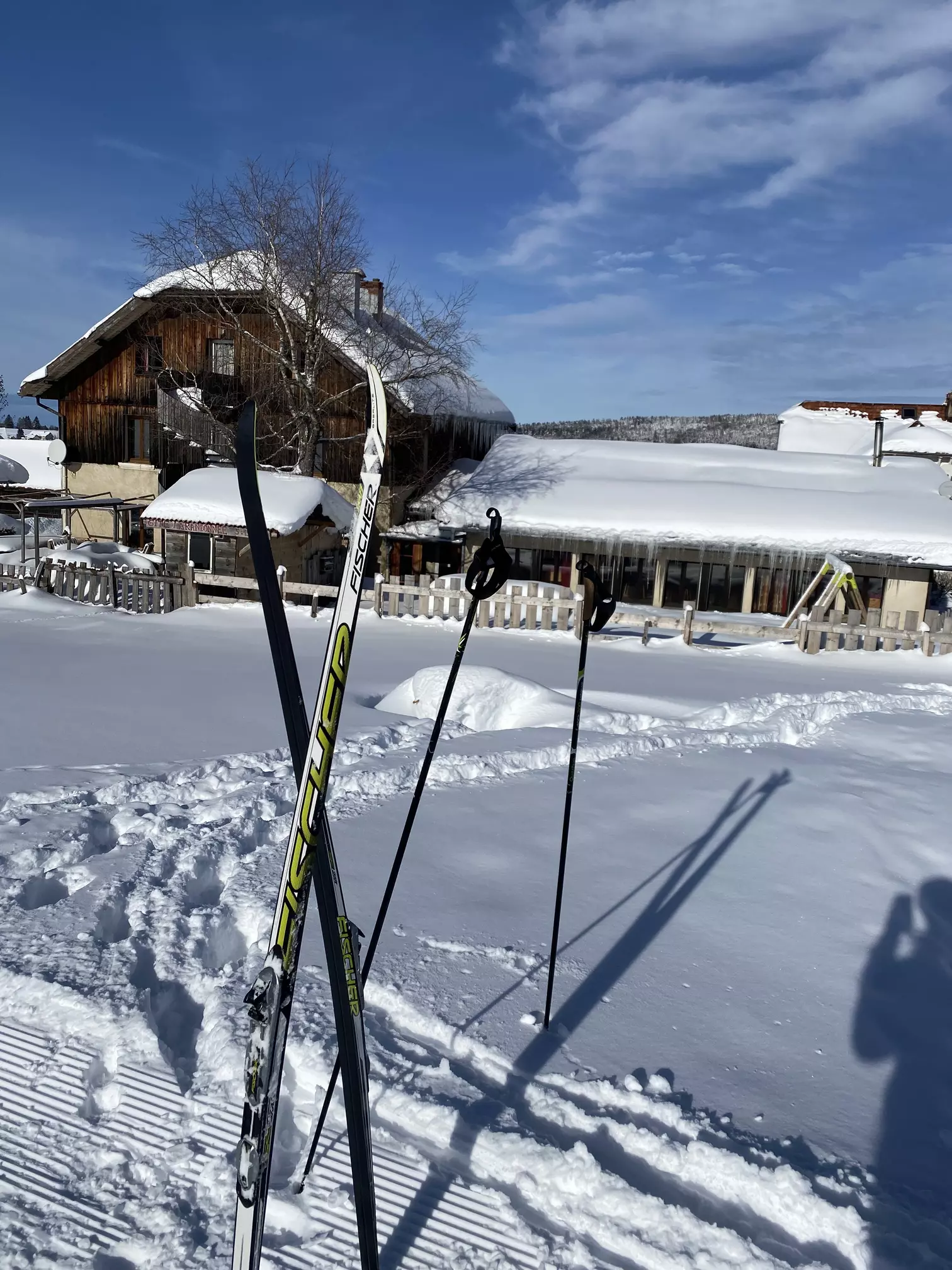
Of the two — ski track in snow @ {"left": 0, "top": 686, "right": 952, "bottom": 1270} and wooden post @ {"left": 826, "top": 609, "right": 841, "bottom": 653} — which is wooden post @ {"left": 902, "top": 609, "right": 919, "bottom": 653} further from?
ski track in snow @ {"left": 0, "top": 686, "right": 952, "bottom": 1270}

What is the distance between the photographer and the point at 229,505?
17.4 metres

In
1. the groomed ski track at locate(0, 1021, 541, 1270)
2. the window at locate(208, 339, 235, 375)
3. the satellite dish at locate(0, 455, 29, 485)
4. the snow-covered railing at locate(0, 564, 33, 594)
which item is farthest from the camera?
the satellite dish at locate(0, 455, 29, 485)

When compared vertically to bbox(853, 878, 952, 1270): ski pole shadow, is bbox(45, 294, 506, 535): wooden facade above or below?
above

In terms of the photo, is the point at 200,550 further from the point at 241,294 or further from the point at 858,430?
the point at 858,430

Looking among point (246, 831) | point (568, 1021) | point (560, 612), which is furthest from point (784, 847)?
point (560, 612)

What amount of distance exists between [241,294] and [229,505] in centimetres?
720

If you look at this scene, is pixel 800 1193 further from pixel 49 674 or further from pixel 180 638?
pixel 180 638

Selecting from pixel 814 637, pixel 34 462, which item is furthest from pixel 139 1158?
pixel 34 462

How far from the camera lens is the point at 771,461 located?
940 inches

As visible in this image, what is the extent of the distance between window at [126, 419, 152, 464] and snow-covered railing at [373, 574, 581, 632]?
1409 cm

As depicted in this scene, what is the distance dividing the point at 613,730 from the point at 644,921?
12.0 feet

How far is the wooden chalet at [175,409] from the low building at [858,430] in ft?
51.0

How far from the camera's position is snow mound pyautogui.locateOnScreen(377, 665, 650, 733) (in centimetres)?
805

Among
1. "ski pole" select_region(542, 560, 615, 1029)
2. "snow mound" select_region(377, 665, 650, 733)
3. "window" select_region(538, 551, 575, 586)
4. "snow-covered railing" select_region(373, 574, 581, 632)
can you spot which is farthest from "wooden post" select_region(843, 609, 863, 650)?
"ski pole" select_region(542, 560, 615, 1029)
